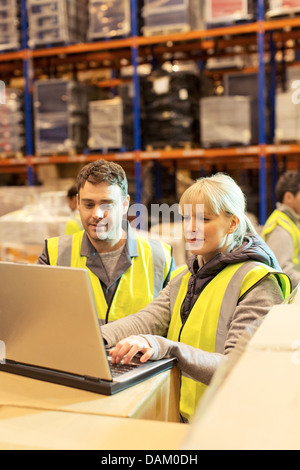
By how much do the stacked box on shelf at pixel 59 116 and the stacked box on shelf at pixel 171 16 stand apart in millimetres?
1125

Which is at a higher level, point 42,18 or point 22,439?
point 42,18

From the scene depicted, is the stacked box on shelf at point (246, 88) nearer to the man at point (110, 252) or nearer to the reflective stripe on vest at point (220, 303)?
the man at point (110, 252)

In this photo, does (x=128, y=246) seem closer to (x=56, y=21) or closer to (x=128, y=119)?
(x=128, y=119)

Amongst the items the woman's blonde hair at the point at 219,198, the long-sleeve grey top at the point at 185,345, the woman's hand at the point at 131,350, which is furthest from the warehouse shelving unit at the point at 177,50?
the woman's hand at the point at 131,350

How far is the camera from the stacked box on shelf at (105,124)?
254 inches

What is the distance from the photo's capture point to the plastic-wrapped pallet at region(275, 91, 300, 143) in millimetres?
5652

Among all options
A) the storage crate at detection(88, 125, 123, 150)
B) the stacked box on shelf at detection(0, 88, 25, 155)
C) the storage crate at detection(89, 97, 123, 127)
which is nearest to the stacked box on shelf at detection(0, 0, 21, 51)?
the stacked box on shelf at detection(0, 88, 25, 155)

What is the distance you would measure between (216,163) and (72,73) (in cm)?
249

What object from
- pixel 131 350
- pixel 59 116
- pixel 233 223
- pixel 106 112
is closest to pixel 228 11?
pixel 106 112

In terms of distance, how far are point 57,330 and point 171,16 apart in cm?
520

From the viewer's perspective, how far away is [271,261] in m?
2.10

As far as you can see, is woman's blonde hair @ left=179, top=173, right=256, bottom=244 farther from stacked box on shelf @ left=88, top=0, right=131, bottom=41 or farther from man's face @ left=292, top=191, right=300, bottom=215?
stacked box on shelf @ left=88, top=0, right=131, bottom=41
